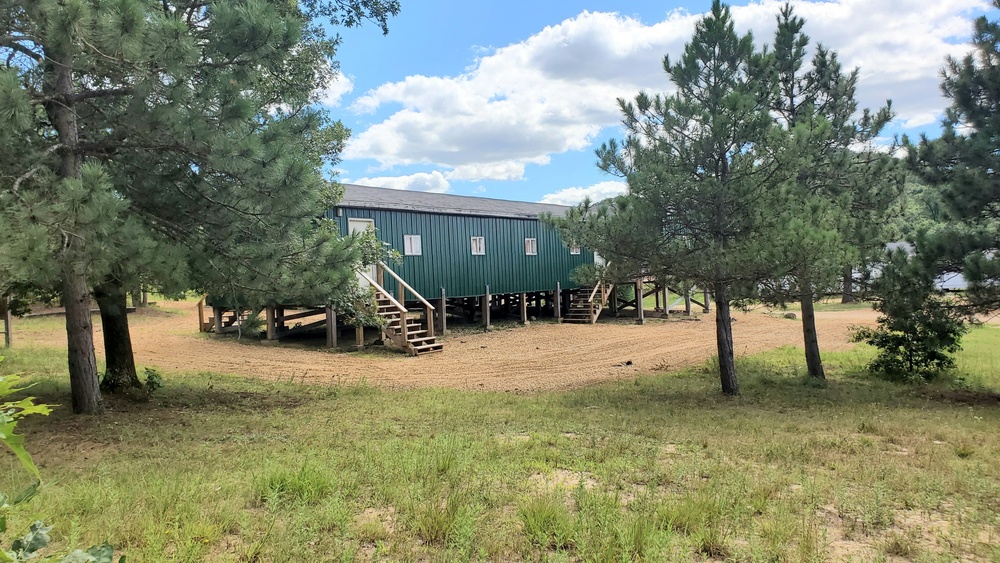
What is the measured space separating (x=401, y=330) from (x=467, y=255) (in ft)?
16.6

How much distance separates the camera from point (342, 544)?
8.76ft

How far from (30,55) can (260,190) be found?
2.49 metres

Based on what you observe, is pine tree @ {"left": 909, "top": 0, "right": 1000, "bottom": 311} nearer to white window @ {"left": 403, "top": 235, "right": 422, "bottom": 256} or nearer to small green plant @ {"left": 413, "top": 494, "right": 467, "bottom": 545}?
small green plant @ {"left": 413, "top": 494, "right": 467, "bottom": 545}

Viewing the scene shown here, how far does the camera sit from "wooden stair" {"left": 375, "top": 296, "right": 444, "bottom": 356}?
524 inches

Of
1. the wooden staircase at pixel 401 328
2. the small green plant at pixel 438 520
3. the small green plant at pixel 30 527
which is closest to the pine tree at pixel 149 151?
the small green plant at pixel 438 520

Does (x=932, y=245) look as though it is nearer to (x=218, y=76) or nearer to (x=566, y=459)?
(x=566, y=459)

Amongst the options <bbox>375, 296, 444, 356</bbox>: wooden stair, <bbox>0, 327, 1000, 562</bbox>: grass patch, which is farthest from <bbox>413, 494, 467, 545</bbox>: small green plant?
<bbox>375, 296, 444, 356</bbox>: wooden stair

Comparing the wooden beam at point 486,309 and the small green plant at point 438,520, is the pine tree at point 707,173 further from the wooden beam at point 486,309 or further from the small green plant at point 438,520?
the wooden beam at point 486,309

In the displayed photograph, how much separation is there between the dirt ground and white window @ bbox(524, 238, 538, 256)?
2.82 metres

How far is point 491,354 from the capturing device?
1336cm

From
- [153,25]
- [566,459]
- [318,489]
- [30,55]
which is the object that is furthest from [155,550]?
[30,55]

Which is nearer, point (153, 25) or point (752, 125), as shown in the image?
point (153, 25)

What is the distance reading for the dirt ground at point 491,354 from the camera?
10.5m

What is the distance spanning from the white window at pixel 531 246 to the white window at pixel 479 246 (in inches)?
88.5
